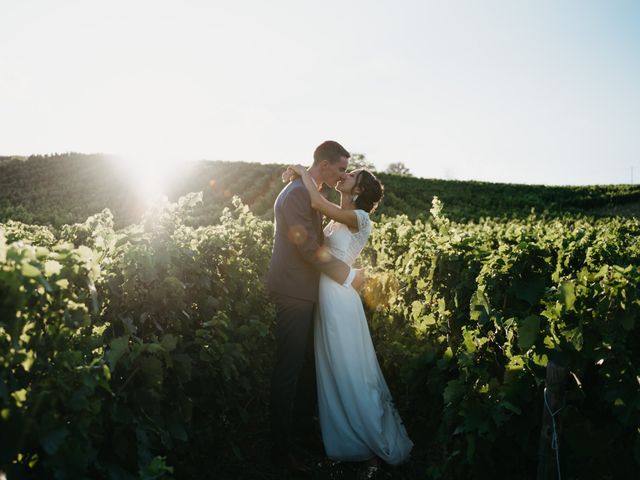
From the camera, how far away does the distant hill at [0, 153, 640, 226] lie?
27156mm

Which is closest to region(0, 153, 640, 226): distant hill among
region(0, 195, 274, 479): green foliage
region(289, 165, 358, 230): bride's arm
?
region(289, 165, 358, 230): bride's arm

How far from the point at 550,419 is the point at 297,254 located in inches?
90.8

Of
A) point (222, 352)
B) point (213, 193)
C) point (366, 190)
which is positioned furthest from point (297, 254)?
point (213, 193)

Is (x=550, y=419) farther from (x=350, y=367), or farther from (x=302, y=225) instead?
(x=302, y=225)

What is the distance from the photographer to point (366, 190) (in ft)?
15.6

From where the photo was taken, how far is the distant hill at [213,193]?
2716 centimetres

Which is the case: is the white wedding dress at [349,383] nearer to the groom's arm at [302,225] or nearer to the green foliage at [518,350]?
the green foliage at [518,350]

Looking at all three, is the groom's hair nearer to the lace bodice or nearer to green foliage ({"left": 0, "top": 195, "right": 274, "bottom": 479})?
the lace bodice

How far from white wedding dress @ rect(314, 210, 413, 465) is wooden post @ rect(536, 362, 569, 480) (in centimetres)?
165

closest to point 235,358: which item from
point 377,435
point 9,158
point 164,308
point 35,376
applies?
point 164,308

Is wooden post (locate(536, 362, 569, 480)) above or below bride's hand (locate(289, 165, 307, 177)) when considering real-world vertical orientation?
below

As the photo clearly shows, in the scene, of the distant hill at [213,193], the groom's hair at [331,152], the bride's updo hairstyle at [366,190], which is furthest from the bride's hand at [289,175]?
the distant hill at [213,193]

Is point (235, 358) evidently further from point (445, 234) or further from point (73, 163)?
point (73, 163)

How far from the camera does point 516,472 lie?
10.9 ft
